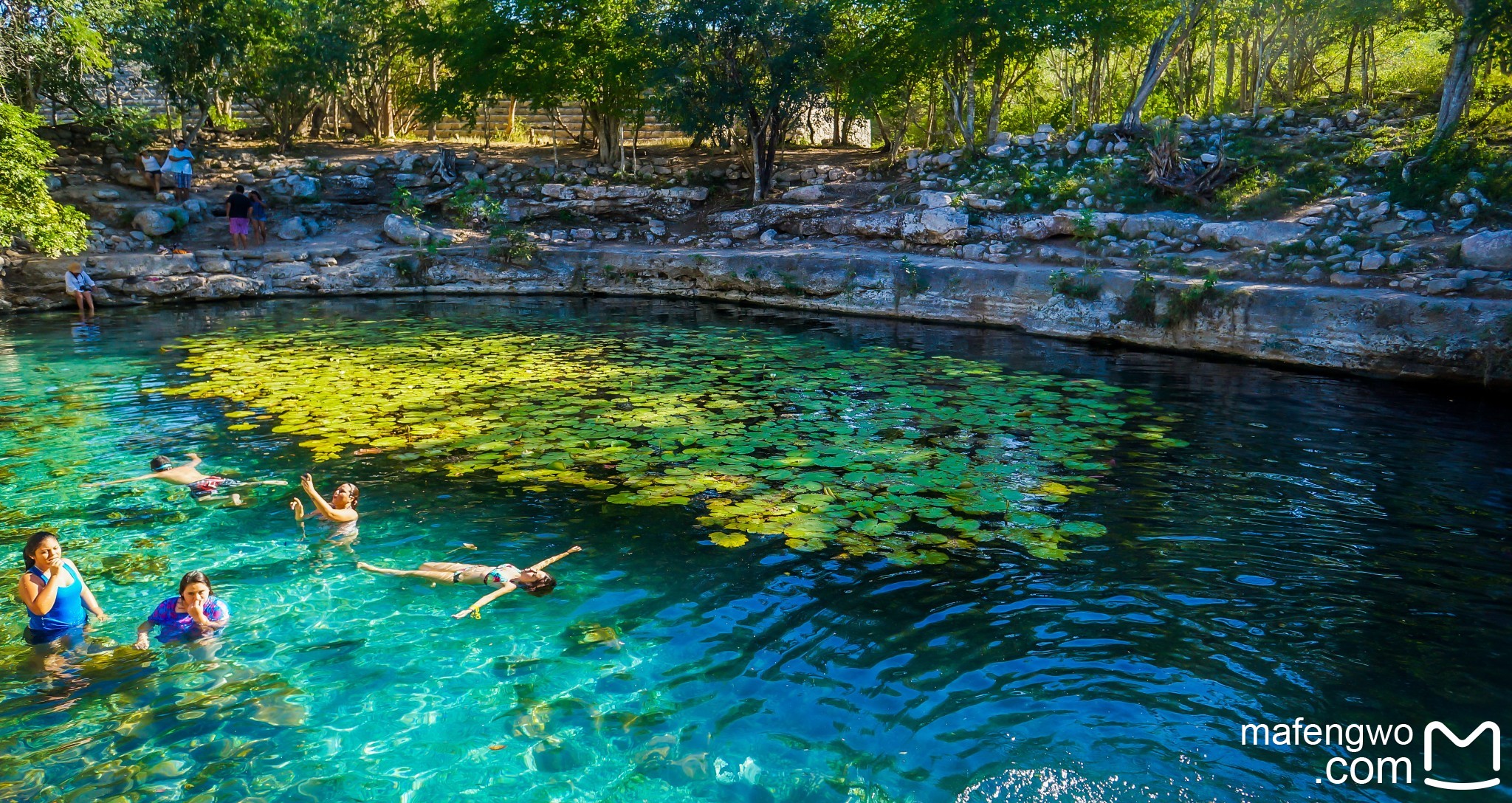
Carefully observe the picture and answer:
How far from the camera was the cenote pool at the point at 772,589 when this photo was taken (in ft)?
14.8

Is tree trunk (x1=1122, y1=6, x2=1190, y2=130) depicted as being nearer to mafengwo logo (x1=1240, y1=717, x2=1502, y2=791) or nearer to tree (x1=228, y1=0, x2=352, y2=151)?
mafengwo logo (x1=1240, y1=717, x2=1502, y2=791)

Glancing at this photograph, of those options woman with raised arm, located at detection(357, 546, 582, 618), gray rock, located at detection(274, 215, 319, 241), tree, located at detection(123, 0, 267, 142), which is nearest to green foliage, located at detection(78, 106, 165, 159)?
tree, located at detection(123, 0, 267, 142)

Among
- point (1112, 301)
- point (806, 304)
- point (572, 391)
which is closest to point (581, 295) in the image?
point (806, 304)

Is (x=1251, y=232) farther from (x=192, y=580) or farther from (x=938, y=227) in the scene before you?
(x=192, y=580)

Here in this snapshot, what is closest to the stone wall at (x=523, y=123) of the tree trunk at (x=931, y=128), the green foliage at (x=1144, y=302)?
the tree trunk at (x=931, y=128)

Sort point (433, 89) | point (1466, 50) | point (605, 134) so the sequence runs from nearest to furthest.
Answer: point (1466, 50) < point (605, 134) < point (433, 89)

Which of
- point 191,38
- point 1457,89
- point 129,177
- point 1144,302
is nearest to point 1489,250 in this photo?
point 1144,302

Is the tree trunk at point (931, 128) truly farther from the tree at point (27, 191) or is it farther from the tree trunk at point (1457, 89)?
the tree at point (27, 191)

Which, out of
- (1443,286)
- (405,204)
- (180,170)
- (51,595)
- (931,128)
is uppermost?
(931,128)

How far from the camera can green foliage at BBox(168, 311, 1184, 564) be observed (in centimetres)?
737

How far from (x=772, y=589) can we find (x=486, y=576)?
1931 millimetres

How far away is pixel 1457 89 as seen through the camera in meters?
16.5

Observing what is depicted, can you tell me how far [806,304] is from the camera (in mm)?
18422

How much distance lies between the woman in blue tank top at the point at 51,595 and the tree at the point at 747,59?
60.7 feet
